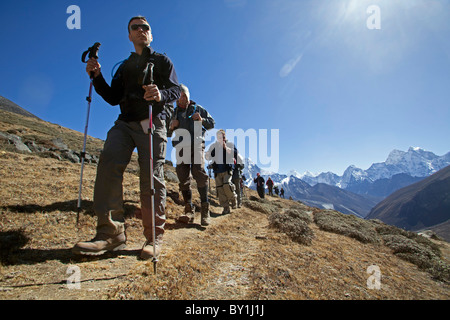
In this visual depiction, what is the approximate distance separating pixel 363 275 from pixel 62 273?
14.4 ft

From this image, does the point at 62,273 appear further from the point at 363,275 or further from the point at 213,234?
the point at 363,275

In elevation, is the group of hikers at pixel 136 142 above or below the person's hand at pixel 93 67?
below

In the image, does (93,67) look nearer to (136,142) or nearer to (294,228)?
(136,142)

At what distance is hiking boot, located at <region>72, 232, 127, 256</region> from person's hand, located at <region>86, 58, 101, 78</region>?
245 centimetres

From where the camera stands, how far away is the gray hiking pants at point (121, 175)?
9.35ft

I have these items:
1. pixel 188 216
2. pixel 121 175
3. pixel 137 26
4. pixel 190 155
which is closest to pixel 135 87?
pixel 137 26

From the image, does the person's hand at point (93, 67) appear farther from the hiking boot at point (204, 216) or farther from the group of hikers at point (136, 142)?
the hiking boot at point (204, 216)

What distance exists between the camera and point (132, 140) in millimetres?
3188

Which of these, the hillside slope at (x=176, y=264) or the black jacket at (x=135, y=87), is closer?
the hillside slope at (x=176, y=264)

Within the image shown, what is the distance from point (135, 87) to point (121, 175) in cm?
139

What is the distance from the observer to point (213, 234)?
4.63 meters

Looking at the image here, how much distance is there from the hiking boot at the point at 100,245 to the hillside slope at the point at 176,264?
0.37 ft

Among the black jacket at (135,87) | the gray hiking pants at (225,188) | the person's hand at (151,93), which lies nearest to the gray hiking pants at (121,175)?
the black jacket at (135,87)

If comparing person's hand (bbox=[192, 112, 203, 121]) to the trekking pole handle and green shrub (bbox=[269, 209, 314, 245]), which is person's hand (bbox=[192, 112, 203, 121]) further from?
green shrub (bbox=[269, 209, 314, 245])
